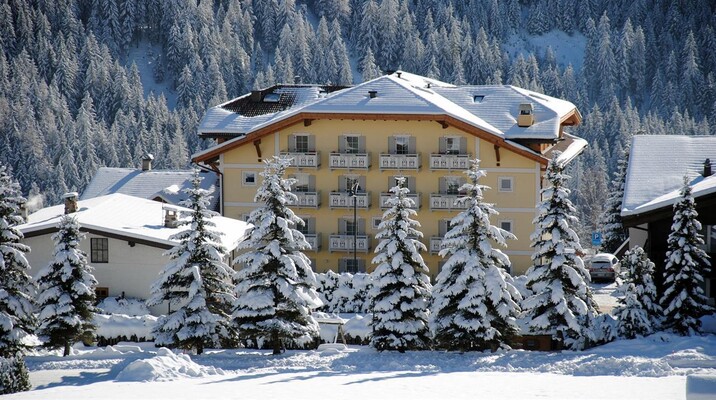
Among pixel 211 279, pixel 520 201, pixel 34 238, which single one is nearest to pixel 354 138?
pixel 520 201

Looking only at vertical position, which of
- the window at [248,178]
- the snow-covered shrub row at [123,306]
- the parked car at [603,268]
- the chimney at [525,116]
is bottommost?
the snow-covered shrub row at [123,306]

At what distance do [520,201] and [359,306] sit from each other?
15186mm

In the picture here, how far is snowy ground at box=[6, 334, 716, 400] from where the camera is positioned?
1379 inches

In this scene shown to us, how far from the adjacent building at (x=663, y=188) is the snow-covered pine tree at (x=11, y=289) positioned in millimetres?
24419

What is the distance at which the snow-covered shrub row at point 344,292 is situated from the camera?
56.1 meters

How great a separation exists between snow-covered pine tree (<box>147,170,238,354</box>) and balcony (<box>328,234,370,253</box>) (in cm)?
2397

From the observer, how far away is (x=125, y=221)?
183 ft

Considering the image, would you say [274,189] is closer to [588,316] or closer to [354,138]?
[588,316]

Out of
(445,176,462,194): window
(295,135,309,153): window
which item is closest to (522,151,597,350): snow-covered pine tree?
(445,176,462,194): window

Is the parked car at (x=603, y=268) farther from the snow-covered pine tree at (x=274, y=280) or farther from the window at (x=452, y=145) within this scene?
the snow-covered pine tree at (x=274, y=280)

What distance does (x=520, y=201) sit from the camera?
2648 inches

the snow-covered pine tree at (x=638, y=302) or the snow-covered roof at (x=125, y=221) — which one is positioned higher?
the snow-covered roof at (x=125, y=221)

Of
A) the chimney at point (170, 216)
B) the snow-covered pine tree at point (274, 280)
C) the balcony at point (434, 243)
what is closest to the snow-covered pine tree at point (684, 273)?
the snow-covered pine tree at point (274, 280)

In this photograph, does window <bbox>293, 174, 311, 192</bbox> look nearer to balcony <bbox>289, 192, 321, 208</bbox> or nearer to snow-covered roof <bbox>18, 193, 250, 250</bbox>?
balcony <bbox>289, 192, 321, 208</bbox>
